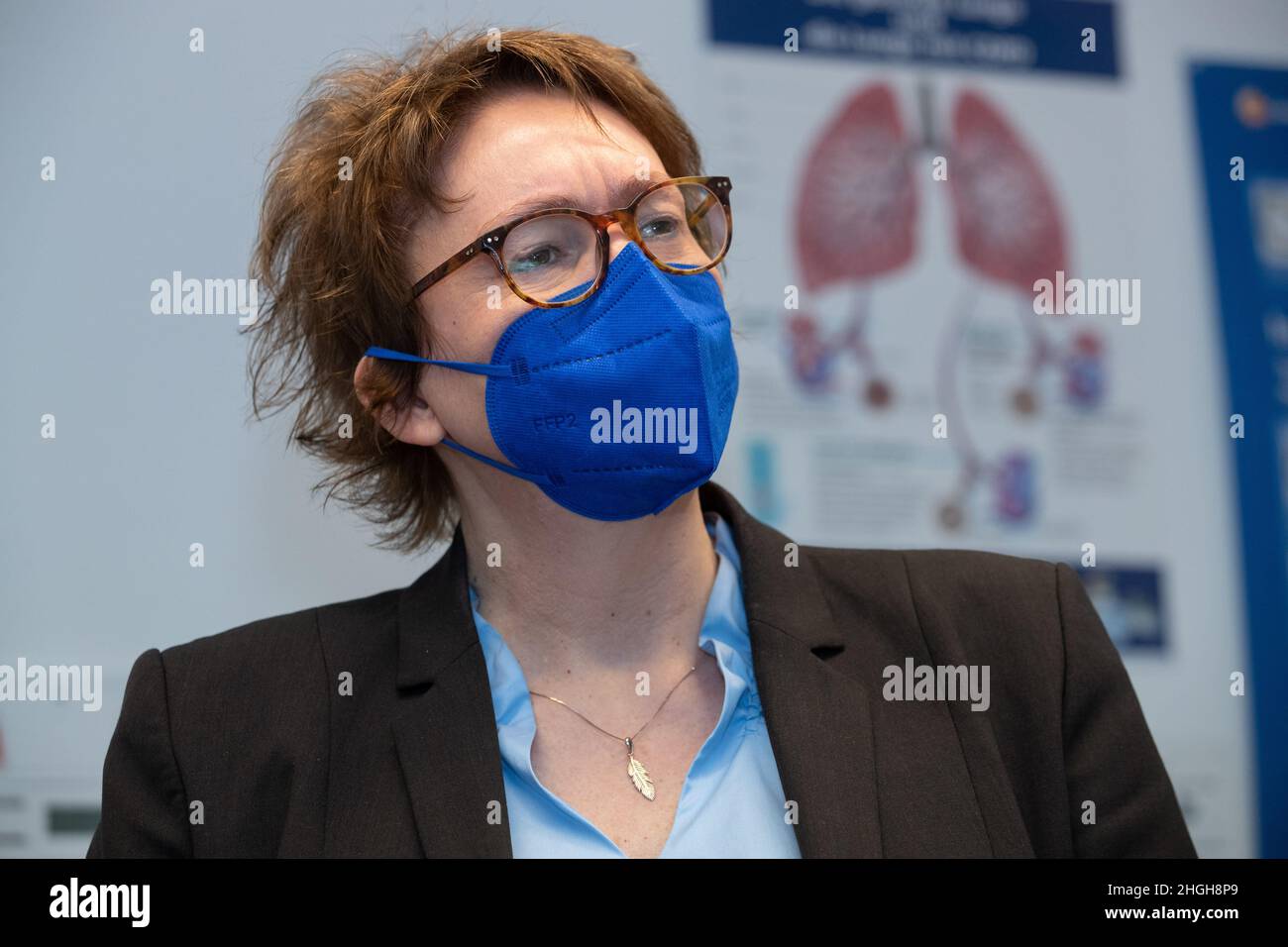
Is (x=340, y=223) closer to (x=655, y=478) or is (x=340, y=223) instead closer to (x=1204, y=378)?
(x=655, y=478)

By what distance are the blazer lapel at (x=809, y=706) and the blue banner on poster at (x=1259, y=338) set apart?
1389mm

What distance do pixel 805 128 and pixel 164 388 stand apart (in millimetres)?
1271

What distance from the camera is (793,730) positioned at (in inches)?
58.5

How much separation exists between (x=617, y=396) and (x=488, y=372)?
16cm

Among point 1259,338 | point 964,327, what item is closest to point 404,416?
point 964,327

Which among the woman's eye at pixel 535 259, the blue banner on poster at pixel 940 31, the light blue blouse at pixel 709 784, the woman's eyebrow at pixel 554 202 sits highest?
the blue banner on poster at pixel 940 31

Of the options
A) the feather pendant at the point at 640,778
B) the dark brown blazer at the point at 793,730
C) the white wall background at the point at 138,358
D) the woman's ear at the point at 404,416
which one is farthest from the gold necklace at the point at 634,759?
the white wall background at the point at 138,358

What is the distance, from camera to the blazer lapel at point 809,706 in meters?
1.42

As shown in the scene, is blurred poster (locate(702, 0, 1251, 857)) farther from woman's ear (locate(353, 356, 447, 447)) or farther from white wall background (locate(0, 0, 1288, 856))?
woman's ear (locate(353, 356, 447, 447))
